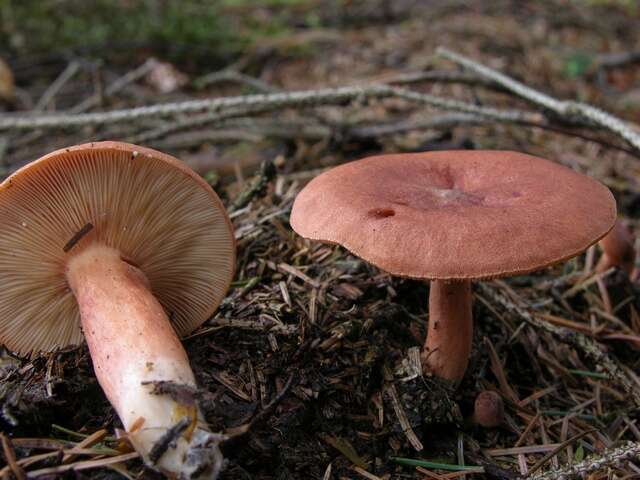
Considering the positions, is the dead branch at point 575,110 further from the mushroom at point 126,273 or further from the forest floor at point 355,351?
the mushroom at point 126,273

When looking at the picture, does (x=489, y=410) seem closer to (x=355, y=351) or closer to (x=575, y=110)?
(x=355, y=351)

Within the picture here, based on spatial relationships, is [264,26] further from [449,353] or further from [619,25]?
[449,353]

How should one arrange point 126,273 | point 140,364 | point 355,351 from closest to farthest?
1. point 140,364
2. point 126,273
3. point 355,351

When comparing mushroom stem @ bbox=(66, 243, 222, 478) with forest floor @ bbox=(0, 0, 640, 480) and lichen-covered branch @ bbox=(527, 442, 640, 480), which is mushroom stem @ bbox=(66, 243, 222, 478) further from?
lichen-covered branch @ bbox=(527, 442, 640, 480)

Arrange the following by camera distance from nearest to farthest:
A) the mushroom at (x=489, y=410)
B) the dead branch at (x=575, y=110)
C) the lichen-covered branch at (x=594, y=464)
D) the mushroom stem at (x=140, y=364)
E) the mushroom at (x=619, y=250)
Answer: the mushroom stem at (x=140, y=364) → the lichen-covered branch at (x=594, y=464) → the mushroom at (x=489, y=410) → the dead branch at (x=575, y=110) → the mushroom at (x=619, y=250)

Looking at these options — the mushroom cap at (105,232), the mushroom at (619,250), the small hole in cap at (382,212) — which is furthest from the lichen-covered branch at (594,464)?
the mushroom cap at (105,232)

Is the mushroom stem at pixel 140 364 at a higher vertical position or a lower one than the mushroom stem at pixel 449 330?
higher

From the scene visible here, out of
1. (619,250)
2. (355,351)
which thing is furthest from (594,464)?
(619,250)

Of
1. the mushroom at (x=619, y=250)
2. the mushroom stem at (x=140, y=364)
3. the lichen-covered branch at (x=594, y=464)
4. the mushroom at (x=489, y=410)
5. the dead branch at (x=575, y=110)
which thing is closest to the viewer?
the mushroom stem at (x=140, y=364)
